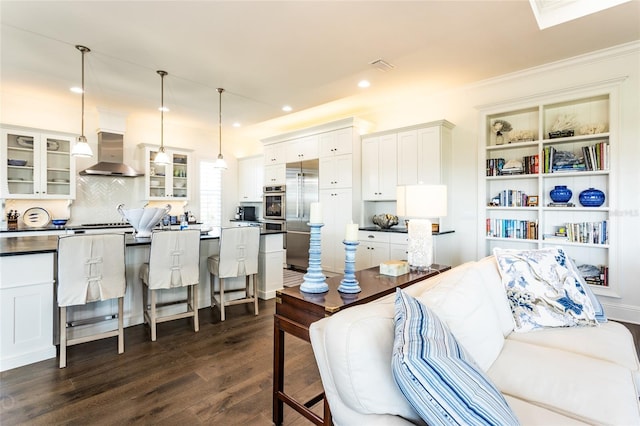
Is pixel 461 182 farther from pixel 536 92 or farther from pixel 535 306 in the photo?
pixel 535 306

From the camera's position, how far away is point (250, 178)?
23.5 ft

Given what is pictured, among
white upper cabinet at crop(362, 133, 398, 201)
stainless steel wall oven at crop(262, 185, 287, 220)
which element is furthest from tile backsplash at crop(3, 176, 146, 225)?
white upper cabinet at crop(362, 133, 398, 201)

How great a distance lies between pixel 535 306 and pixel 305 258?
4032 millimetres

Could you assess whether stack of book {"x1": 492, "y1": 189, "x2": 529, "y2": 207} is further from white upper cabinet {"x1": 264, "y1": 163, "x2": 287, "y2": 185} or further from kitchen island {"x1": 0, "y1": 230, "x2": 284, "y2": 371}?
kitchen island {"x1": 0, "y1": 230, "x2": 284, "y2": 371}

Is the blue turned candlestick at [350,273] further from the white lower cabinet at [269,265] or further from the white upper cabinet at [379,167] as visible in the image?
the white upper cabinet at [379,167]

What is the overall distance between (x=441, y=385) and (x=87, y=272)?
8.75ft

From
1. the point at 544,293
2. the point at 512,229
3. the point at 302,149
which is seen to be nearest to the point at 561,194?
the point at 512,229

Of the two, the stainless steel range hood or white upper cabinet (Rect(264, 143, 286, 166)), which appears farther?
white upper cabinet (Rect(264, 143, 286, 166))

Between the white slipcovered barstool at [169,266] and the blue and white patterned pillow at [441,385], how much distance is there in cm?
251

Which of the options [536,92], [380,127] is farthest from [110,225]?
[536,92]

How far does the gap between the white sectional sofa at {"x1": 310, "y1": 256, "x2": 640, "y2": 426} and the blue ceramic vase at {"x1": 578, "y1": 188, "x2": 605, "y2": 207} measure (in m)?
2.11

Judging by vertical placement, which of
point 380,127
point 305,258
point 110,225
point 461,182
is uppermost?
point 380,127

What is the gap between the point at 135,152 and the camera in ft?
19.2

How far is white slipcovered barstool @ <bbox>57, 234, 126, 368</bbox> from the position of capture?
7.75 ft
